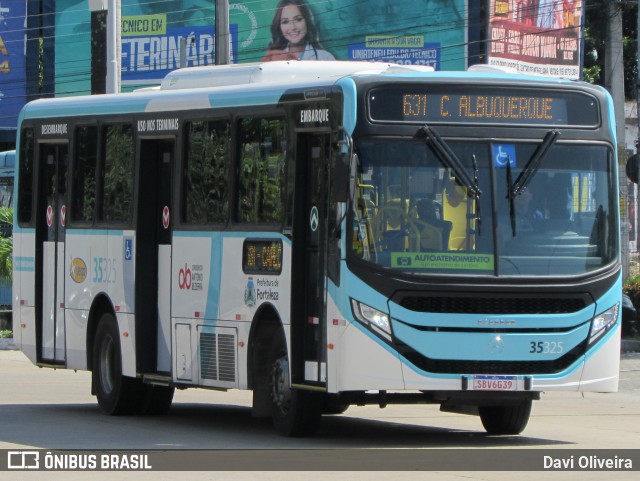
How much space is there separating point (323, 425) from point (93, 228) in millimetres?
3382

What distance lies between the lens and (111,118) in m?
16.8

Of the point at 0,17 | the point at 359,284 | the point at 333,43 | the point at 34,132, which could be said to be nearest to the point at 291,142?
the point at 359,284

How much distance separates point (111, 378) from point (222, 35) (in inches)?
536

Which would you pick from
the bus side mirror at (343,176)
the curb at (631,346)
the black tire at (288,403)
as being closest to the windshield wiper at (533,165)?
the bus side mirror at (343,176)

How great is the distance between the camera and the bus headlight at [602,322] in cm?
1334

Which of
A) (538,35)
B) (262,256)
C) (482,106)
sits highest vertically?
(538,35)

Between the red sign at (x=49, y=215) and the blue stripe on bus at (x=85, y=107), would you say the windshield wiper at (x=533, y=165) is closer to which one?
the blue stripe on bus at (x=85, y=107)

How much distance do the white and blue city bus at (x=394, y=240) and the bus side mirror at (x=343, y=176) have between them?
0.04ft

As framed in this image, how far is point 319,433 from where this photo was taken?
14.5m

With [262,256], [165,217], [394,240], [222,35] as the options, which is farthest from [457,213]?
[222,35]

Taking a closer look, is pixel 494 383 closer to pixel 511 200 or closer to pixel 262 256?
pixel 511 200

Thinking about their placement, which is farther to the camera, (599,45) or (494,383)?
(599,45)

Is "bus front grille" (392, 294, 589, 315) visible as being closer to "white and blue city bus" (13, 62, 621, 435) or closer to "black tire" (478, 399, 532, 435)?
"white and blue city bus" (13, 62, 621, 435)

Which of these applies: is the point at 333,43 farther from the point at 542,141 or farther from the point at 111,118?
the point at 542,141
